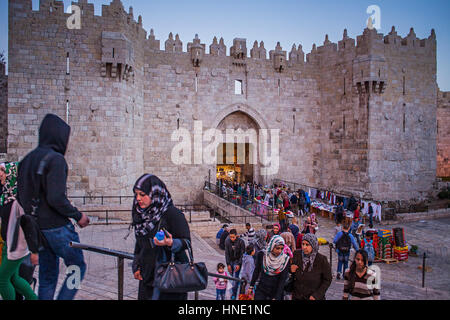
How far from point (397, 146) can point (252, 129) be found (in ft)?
24.0

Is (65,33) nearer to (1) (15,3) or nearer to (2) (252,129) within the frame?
(1) (15,3)

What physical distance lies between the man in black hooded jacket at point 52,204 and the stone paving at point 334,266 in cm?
165

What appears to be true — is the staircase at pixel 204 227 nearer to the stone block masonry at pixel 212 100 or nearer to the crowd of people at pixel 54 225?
the stone block masonry at pixel 212 100

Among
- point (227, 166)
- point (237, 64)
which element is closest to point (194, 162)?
point (237, 64)

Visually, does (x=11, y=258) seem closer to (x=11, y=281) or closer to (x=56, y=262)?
(x=11, y=281)

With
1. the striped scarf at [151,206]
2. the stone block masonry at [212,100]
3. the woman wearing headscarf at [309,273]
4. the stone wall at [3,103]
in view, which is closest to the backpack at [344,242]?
the woman wearing headscarf at [309,273]

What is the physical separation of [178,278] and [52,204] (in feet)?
3.83

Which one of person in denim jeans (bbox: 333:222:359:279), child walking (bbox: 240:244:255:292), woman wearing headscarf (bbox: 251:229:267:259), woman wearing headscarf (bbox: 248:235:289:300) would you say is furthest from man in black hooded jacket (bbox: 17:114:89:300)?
person in denim jeans (bbox: 333:222:359:279)

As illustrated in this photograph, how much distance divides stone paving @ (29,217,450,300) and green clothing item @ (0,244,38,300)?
1587 mm

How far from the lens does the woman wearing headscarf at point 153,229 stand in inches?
119

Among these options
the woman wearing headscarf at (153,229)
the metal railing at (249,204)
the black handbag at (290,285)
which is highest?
the woman wearing headscarf at (153,229)

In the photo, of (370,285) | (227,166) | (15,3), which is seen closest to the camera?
(370,285)
